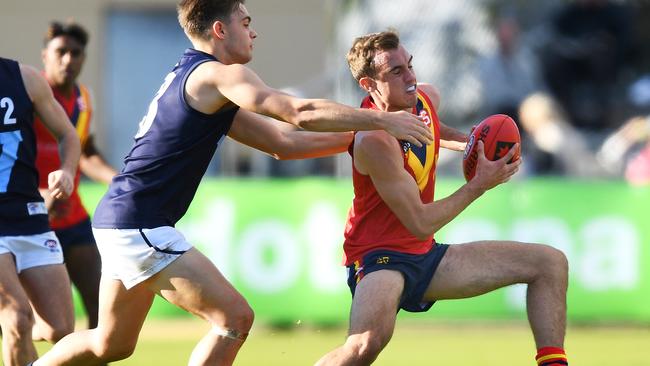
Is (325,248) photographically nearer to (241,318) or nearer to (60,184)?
(60,184)

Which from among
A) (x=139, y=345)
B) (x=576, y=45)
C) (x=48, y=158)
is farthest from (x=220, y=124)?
(x=576, y=45)

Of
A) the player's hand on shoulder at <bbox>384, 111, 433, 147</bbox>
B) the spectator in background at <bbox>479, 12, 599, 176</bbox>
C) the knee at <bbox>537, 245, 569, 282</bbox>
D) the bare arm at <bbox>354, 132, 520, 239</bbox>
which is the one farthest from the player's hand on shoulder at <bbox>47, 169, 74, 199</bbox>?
the spectator in background at <bbox>479, 12, 599, 176</bbox>

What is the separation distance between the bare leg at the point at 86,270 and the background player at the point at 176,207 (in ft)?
7.33

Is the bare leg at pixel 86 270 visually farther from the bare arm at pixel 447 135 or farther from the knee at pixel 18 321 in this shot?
the bare arm at pixel 447 135

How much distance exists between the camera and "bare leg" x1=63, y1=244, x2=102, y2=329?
898 cm

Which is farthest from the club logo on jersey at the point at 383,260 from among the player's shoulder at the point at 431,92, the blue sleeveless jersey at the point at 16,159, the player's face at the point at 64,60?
the player's face at the point at 64,60

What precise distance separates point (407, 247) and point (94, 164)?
316 cm

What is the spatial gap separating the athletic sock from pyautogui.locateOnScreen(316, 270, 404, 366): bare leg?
819 millimetres

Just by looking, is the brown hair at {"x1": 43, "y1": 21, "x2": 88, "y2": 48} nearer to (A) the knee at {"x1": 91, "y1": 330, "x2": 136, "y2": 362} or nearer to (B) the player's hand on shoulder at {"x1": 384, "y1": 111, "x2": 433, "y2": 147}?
(A) the knee at {"x1": 91, "y1": 330, "x2": 136, "y2": 362}

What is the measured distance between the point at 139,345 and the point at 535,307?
6.02m

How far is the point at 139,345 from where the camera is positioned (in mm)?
12188

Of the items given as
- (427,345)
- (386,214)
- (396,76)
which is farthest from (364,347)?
(427,345)

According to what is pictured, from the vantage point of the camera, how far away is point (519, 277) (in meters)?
7.04

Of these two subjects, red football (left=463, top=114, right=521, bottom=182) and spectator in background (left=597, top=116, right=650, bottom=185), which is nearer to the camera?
red football (left=463, top=114, right=521, bottom=182)
